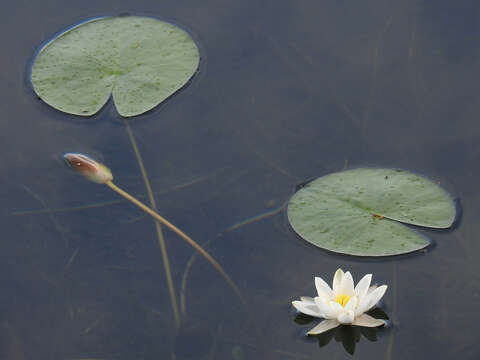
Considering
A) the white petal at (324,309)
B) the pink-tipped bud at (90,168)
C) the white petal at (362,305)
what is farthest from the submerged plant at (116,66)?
the white petal at (362,305)

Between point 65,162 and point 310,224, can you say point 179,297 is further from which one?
point 65,162

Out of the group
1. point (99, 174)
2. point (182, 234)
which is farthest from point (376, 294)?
point (99, 174)

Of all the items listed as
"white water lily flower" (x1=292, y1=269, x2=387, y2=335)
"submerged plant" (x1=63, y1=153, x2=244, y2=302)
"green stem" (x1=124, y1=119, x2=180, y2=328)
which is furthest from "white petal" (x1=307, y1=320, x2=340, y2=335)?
"submerged plant" (x1=63, y1=153, x2=244, y2=302)

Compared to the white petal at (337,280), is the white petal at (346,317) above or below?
below

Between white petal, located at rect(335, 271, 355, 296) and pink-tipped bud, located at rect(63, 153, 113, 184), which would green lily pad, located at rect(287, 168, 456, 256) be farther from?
pink-tipped bud, located at rect(63, 153, 113, 184)

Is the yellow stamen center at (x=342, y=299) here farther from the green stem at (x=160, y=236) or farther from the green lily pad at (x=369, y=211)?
the green stem at (x=160, y=236)

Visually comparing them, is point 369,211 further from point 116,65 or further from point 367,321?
point 116,65
